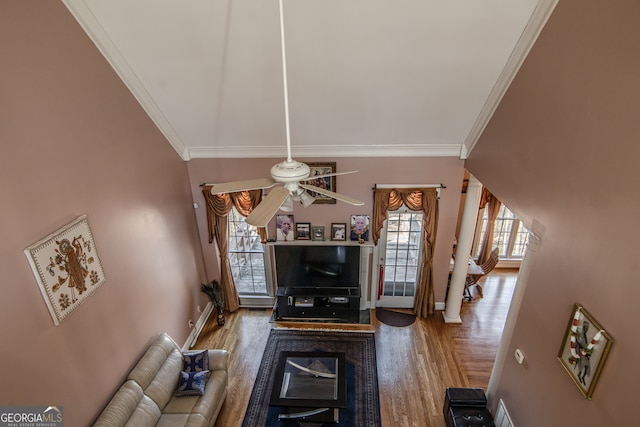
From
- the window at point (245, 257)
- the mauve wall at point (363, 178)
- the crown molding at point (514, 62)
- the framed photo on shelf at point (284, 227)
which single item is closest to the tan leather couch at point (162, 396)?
the window at point (245, 257)

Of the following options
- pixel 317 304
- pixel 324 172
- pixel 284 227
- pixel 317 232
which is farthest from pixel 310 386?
pixel 324 172

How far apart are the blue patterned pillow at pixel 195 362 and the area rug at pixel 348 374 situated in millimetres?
848

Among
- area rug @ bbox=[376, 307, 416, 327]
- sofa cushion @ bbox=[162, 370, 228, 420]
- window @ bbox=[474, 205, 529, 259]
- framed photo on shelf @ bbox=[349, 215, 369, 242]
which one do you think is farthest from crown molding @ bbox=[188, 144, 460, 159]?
sofa cushion @ bbox=[162, 370, 228, 420]

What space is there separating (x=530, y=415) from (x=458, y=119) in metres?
3.47

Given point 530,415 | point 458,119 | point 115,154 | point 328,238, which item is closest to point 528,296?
point 530,415

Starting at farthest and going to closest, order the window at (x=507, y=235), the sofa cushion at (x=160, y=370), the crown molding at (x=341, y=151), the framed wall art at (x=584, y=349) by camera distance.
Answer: the window at (x=507, y=235), the crown molding at (x=341, y=151), the sofa cushion at (x=160, y=370), the framed wall art at (x=584, y=349)

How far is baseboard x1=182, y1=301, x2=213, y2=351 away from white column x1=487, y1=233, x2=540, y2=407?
176 inches

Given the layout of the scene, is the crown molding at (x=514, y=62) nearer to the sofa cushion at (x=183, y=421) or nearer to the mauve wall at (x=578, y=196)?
the mauve wall at (x=578, y=196)

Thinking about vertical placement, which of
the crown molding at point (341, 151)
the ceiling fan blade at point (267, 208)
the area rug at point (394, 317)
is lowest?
the area rug at point (394, 317)

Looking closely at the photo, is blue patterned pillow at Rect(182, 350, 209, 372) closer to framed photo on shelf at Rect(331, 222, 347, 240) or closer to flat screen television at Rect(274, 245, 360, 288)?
flat screen television at Rect(274, 245, 360, 288)

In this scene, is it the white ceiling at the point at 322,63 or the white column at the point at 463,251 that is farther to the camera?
the white column at the point at 463,251

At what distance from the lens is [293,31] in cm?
336

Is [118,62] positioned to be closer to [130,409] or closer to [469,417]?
[130,409]

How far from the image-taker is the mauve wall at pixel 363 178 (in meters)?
5.54
